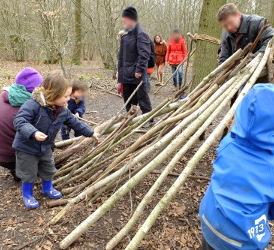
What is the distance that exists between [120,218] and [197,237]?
69cm

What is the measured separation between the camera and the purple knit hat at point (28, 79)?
2.77 metres

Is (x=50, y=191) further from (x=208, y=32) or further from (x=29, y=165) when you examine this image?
(x=208, y=32)

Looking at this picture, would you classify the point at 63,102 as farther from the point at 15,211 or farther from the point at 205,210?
the point at 205,210

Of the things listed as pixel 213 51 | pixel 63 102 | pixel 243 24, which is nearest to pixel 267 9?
pixel 213 51

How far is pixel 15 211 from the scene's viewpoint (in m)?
2.65

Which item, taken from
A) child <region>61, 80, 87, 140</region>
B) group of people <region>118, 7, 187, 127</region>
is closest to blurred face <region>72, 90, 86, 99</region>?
child <region>61, 80, 87, 140</region>

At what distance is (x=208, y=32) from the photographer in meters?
4.39

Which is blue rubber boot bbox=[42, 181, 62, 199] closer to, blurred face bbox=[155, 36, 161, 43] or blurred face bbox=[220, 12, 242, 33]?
blurred face bbox=[220, 12, 242, 33]

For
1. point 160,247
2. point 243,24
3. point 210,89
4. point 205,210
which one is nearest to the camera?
point 205,210

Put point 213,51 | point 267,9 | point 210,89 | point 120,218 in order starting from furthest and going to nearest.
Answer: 1. point 267,9
2. point 213,51
3. point 210,89
4. point 120,218

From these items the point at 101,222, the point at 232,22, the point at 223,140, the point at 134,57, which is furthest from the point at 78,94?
the point at 223,140

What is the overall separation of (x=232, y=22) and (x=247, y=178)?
2185 millimetres

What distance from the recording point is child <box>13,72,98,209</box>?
249cm

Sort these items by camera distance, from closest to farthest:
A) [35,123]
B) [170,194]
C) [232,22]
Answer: [170,194] → [35,123] → [232,22]
